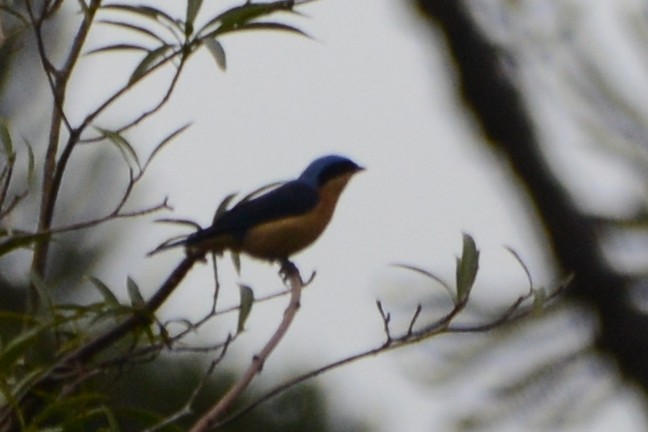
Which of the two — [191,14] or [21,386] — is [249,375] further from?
[191,14]

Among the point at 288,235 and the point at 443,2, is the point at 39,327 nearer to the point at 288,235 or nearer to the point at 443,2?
the point at 443,2

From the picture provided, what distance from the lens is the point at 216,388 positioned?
675cm

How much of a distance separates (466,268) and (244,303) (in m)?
0.33

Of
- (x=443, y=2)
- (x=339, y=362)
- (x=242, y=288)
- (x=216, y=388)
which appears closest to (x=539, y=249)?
(x=443, y=2)

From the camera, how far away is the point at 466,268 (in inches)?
81.8


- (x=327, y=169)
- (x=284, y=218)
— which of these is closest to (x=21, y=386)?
(x=284, y=218)

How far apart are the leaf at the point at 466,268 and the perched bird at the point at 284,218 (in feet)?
4.00

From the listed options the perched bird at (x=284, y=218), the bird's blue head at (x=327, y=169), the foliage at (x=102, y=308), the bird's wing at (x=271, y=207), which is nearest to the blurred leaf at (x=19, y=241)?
the foliage at (x=102, y=308)

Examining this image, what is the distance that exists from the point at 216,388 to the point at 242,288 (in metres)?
4.78

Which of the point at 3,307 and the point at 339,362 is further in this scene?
the point at 3,307

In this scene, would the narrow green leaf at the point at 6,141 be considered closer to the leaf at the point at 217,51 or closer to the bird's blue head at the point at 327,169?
the leaf at the point at 217,51

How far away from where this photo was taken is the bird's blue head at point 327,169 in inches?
169

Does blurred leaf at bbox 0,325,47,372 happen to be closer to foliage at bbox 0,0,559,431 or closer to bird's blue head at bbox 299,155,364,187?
foliage at bbox 0,0,559,431

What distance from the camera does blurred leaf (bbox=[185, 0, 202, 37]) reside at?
6.54ft
